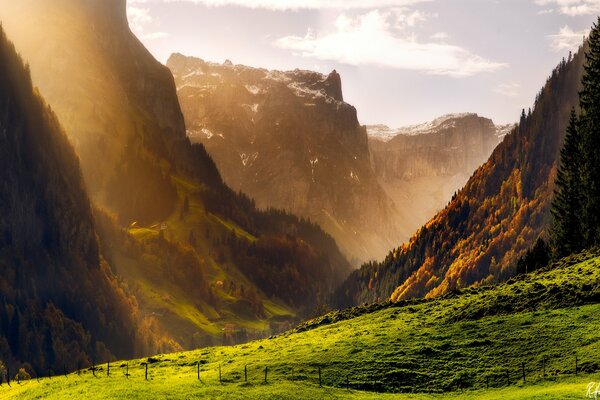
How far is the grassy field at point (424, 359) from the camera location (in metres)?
80.3

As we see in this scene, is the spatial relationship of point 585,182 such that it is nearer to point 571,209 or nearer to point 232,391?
point 571,209

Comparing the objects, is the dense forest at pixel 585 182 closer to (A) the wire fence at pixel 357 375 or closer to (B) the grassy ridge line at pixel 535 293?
(B) the grassy ridge line at pixel 535 293

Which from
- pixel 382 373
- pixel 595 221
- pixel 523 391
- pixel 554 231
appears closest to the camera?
pixel 523 391

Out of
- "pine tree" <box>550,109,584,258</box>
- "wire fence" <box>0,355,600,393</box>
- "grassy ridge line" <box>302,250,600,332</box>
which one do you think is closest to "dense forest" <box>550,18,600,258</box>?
"pine tree" <box>550,109,584,258</box>

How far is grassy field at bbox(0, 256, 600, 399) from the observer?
80.3 m

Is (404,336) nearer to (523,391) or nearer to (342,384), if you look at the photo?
(342,384)

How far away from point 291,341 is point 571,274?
127 feet

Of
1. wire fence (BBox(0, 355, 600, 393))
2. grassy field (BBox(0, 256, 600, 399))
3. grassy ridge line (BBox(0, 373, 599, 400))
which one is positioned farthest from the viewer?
grassy field (BBox(0, 256, 600, 399))

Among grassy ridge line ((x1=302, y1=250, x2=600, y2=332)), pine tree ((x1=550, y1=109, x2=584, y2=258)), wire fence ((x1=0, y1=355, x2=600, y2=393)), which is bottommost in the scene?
wire fence ((x1=0, y1=355, x2=600, y2=393))

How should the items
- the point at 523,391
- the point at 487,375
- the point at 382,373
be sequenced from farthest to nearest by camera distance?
the point at 382,373
the point at 487,375
the point at 523,391

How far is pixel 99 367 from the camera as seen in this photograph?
10544cm

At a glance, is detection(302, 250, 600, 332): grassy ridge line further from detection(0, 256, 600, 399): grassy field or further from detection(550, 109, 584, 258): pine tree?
detection(550, 109, 584, 258): pine tree

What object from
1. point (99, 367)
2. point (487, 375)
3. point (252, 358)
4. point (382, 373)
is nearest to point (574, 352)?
point (487, 375)

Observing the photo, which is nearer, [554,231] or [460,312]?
[460,312]
